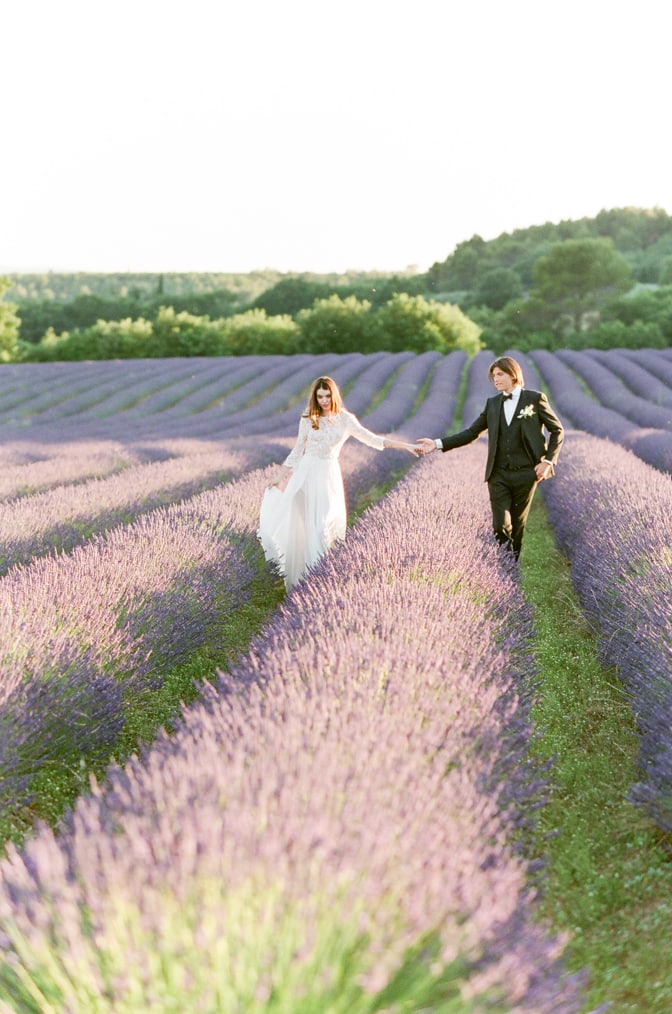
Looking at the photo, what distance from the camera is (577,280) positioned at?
174ft

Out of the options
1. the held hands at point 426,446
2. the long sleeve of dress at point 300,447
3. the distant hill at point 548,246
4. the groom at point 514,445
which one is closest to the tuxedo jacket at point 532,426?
the groom at point 514,445

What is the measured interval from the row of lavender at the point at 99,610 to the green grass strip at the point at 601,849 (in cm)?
170

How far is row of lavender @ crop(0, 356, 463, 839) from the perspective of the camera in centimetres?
282

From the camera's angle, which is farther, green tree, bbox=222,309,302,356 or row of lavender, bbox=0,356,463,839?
green tree, bbox=222,309,302,356

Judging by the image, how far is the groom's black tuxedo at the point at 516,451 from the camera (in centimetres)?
491

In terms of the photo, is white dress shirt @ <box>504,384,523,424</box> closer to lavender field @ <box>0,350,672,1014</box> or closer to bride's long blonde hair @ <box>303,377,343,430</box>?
lavender field @ <box>0,350,672,1014</box>

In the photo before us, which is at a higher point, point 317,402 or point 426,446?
point 317,402

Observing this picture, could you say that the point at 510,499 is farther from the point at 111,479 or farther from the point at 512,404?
the point at 111,479

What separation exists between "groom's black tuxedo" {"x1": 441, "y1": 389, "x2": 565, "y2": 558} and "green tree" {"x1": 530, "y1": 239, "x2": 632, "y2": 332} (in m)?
49.1

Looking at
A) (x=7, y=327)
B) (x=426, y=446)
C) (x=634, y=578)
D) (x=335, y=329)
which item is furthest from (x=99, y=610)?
(x=7, y=327)

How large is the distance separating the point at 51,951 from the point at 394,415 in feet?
48.5

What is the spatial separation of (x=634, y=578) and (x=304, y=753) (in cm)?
261

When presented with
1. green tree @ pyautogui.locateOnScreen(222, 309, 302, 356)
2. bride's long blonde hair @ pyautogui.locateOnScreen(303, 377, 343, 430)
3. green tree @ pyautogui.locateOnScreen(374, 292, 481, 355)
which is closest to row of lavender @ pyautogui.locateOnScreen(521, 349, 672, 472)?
bride's long blonde hair @ pyautogui.locateOnScreen(303, 377, 343, 430)

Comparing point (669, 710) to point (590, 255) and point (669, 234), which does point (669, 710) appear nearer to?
point (590, 255)
